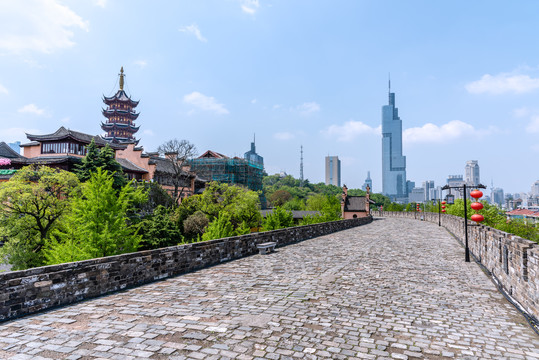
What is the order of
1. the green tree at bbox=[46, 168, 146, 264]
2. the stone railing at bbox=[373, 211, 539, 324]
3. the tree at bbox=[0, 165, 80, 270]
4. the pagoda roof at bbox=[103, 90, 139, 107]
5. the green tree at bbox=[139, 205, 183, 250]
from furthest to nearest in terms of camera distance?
the pagoda roof at bbox=[103, 90, 139, 107] → the green tree at bbox=[139, 205, 183, 250] → the tree at bbox=[0, 165, 80, 270] → the green tree at bbox=[46, 168, 146, 264] → the stone railing at bbox=[373, 211, 539, 324]

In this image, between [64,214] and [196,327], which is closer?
[196,327]

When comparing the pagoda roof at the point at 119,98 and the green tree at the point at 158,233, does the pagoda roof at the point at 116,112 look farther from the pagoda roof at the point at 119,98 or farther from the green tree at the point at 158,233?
the green tree at the point at 158,233

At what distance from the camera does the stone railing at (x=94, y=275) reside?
6613mm

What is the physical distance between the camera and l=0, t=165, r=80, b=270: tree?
2389 centimetres

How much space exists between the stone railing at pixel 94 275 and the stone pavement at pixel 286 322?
0.36 metres

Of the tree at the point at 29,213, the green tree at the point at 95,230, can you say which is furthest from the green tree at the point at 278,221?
the tree at the point at 29,213

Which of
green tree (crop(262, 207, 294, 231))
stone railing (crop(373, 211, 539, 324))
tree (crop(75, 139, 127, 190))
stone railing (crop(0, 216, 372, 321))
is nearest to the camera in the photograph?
stone railing (crop(0, 216, 372, 321))

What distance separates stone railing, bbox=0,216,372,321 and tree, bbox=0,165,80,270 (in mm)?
19213

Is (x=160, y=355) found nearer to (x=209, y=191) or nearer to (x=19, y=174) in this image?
(x=19, y=174)

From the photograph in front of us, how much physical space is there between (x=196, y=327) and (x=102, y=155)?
113 ft

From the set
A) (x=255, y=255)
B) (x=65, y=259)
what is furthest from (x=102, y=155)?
(x=255, y=255)

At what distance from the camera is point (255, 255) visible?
14828 mm

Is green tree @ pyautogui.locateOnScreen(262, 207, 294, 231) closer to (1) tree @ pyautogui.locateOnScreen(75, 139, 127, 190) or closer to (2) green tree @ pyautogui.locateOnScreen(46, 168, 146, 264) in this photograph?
(1) tree @ pyautogui.locateOnScreen(75, 139, 127, 190)

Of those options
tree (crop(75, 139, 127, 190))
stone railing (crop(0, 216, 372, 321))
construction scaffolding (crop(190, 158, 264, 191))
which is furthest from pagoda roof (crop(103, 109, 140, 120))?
stone railing (crop(0, 216, 372, 321))
